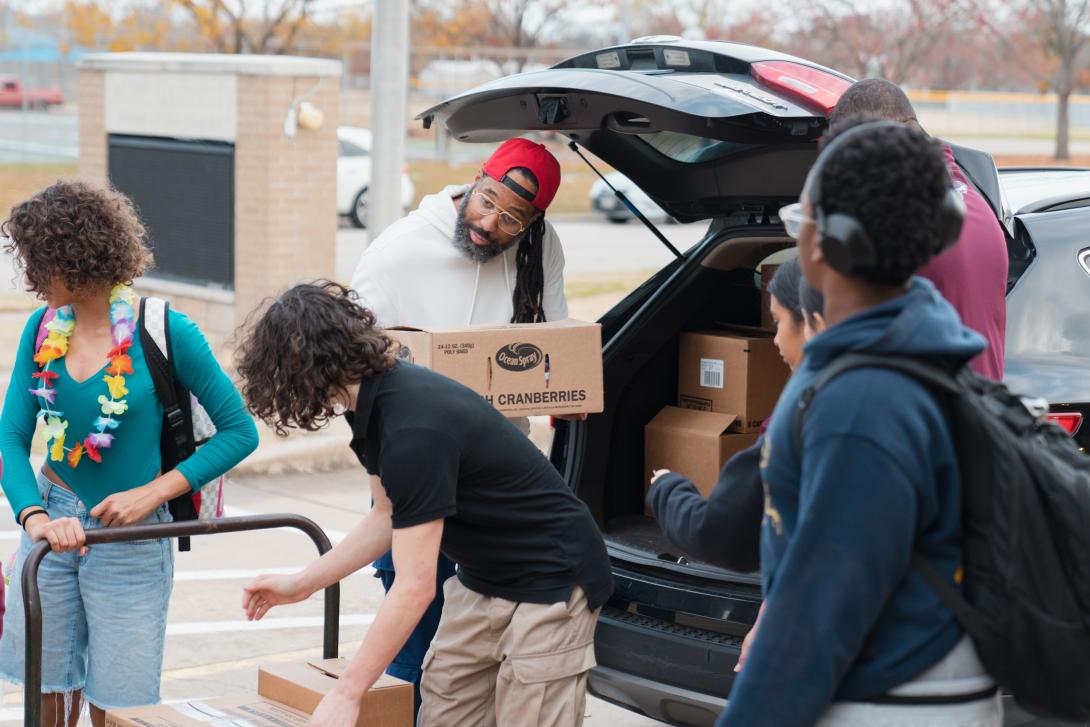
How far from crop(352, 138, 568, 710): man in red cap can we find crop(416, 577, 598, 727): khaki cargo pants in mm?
854

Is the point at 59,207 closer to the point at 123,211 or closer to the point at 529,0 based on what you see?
the point at 123,211

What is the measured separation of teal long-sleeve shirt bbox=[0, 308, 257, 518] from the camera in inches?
140

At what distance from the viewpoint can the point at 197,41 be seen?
119 feet

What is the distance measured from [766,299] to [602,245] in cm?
1798

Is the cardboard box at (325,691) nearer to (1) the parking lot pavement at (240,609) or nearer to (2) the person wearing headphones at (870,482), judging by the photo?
(2) the person wearing headphones at (870,482)

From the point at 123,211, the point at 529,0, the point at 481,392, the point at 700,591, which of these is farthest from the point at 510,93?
the point at 529,0

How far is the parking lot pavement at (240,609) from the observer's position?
504cm

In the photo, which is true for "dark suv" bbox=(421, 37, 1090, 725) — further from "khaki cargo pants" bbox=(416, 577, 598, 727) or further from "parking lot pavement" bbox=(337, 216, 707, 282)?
"parking lot pavement" bbox=(337, 216, 707, 282)

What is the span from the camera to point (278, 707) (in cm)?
317

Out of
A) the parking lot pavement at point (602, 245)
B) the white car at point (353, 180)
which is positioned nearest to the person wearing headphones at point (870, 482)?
the parking lot pavement at point (602, 245)

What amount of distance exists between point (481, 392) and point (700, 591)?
807 mm

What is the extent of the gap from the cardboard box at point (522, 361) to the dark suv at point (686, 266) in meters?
0.41

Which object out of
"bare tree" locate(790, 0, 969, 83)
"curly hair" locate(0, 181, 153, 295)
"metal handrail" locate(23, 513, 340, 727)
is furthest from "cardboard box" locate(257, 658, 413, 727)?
"bare tree" locate(790, 0, 969, 83)

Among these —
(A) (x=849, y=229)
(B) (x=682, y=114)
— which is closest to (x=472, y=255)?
(B) (x=682, y=114)
